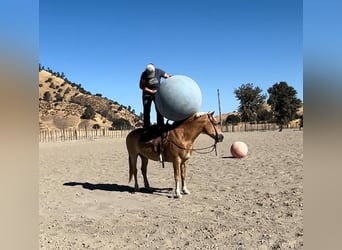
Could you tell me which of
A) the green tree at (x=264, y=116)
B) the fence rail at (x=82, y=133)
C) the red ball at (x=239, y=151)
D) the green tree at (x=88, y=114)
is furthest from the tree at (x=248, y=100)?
the red ball at (x=239, y=151)

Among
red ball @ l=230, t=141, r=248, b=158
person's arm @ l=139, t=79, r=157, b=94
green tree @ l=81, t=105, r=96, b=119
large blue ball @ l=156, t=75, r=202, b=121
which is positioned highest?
green tree @ l=81, t=105, r=96, b=119

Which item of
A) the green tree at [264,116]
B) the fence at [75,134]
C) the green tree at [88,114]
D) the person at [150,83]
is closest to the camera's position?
the person at [150,83]

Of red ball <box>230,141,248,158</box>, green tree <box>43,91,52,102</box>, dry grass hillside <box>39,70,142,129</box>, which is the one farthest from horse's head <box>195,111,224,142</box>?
green tree <box>43,91,52,102</box>

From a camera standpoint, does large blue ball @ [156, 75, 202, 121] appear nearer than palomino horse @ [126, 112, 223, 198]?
Yes

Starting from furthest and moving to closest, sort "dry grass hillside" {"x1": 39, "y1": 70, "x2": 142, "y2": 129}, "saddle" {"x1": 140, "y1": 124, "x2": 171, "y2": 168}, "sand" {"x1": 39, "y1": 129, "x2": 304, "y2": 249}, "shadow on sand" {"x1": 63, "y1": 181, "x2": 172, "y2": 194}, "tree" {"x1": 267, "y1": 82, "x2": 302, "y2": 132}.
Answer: "dry grass hillside" {"x1": 39, "y1": 70, "x2": 142, "y2": 129} → "tree" {"x1": 267, "y1": 82, "x2": 302, "y2": 132} → "shadow on sand" {"x1": 63, "y1": 181, "x2": 172, "y2": 194} → "saddle" {"x1": 140, "y1": 124, "x2": 171, "y2": 168} → "sand" {"x1": 39, "y1": 129, "x2": 304, "y2": 249}

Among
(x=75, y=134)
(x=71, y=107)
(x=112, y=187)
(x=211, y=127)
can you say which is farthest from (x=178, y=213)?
(x=71, y=107)

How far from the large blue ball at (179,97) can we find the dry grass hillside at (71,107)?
64.1 meters

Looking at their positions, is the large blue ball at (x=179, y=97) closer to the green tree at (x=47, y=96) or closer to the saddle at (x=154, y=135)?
the saddle at (x=154, y=135)

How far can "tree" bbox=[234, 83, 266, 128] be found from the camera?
8231 centimetres

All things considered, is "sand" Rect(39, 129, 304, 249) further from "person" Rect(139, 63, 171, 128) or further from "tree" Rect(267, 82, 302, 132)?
"tree" Rect(267, 82, 302, 132)

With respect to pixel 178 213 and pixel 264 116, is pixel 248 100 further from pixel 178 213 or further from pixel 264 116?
pixel 178 213

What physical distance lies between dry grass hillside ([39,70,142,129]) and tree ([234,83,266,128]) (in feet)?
72.5

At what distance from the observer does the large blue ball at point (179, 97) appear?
6.19 m
